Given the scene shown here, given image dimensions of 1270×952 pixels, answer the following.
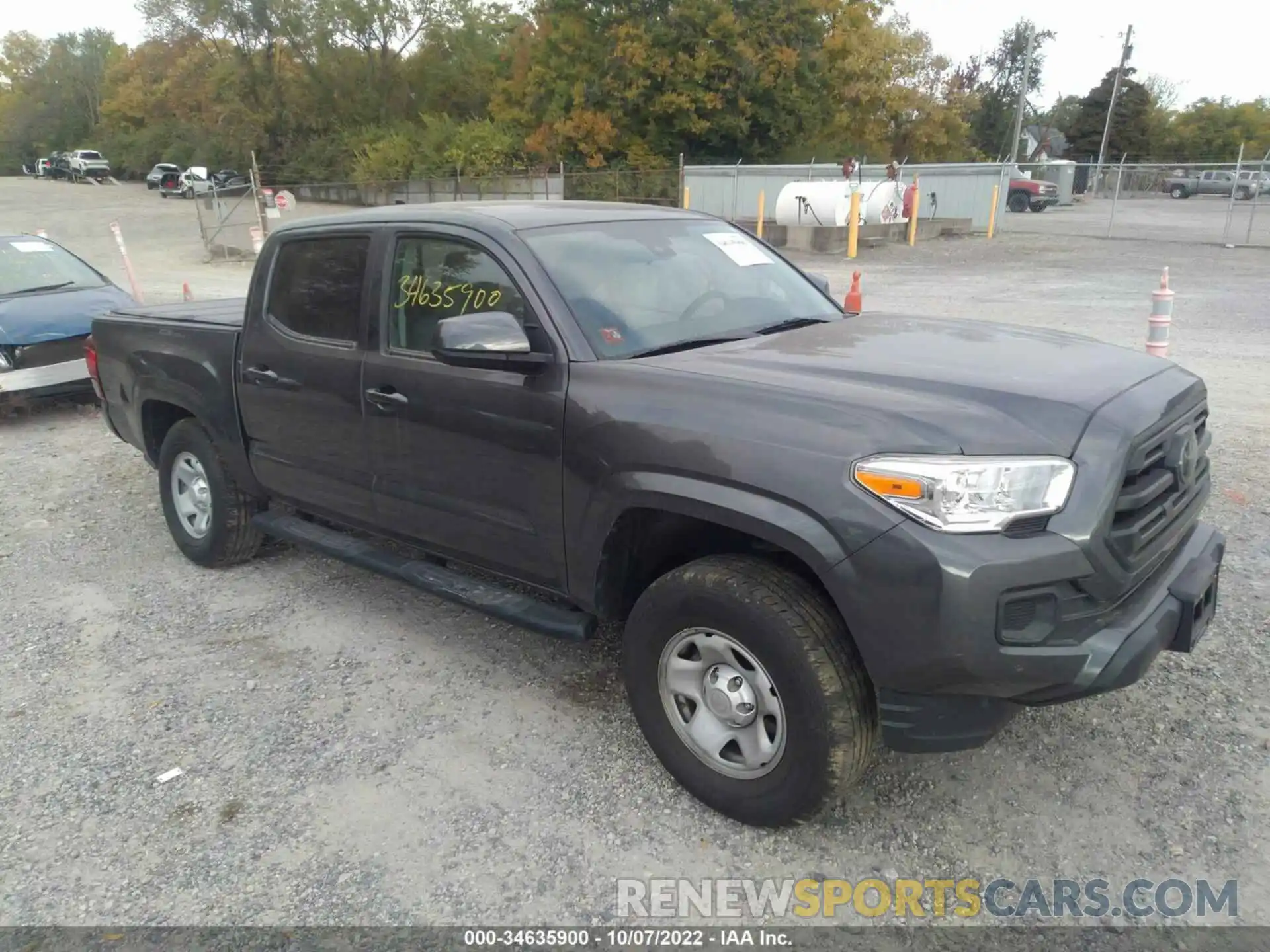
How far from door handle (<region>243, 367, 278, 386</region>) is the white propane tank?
18.8 m

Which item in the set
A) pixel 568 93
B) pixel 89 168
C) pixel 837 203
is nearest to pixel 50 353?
pixel 837 203

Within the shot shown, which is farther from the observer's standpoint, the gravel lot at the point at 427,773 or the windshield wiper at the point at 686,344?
the windshield wiper at the point at 686,344

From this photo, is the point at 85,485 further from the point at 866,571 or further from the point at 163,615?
the point at 866,571

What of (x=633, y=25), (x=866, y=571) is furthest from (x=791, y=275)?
(x=633, y=25)

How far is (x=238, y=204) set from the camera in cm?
2578

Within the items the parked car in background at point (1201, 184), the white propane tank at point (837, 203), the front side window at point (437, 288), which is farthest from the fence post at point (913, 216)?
the parked car in background at point (1201, 184)

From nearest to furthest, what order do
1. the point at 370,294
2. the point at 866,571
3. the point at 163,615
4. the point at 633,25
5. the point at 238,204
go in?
the point at 866,571
the point at 370,294
the point at 163,615
the point at 238,204
the point at 633,25

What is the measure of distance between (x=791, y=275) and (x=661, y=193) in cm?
2707

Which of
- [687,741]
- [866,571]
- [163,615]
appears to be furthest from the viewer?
[163,615]

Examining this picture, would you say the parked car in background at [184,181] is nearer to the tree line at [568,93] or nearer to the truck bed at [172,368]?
the tree line at [568,93]

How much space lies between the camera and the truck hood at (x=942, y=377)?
2.61 meters

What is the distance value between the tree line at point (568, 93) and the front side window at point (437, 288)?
35.5 metres

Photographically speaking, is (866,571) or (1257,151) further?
(1257,151)

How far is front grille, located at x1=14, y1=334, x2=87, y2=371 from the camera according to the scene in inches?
328
